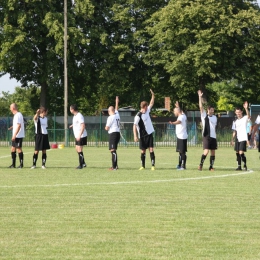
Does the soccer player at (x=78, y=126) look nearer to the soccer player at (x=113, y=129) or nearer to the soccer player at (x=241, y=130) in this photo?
the soccer player at (x=113, y=129)

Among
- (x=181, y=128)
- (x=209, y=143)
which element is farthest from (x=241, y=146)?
(x=181, y=128)

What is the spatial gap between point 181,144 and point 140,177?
369 cm

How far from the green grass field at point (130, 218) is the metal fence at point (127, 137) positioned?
30397 millimetres

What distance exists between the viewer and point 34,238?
934 centimetres

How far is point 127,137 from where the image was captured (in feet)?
163

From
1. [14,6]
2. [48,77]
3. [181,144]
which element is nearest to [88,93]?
[48,77]

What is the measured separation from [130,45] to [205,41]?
288 inches

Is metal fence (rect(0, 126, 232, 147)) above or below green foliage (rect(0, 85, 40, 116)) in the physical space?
below

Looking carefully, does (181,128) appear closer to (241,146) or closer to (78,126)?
(241,146)

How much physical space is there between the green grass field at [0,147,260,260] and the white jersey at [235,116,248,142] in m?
3.50

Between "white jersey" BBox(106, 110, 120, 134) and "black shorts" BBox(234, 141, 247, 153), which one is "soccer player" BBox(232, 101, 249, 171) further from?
"white jersey" BBox(106, 110, 120, 134)

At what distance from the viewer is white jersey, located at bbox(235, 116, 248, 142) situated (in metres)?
22.0

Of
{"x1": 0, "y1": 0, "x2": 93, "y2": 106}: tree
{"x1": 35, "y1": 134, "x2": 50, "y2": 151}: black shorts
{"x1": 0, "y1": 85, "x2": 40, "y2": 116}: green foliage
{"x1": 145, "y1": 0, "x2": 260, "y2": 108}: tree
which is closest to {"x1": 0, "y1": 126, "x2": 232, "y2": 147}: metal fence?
{"x1": 0, "y1": 0, "x2": 93, "y2": 106}: tree

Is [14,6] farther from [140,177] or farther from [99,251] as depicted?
[99,251]
